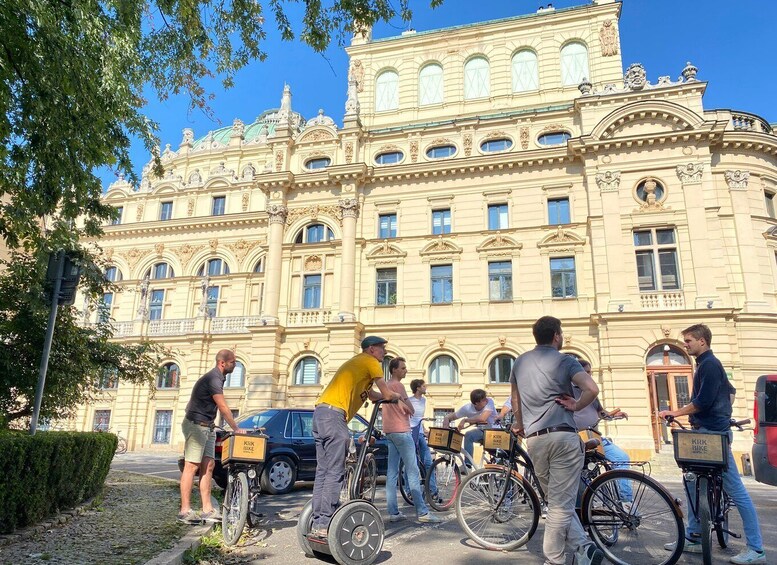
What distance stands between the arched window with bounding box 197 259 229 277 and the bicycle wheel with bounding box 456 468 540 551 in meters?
26.5

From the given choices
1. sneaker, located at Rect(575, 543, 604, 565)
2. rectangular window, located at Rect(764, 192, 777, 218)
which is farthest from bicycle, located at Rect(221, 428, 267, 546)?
rectangular window, located at Rect(764, 192, 777, 218)

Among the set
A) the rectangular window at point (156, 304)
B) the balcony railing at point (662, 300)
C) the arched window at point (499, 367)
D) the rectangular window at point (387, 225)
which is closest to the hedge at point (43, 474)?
the arched window at point (499, 367)

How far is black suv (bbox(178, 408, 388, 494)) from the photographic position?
10523 millimetres

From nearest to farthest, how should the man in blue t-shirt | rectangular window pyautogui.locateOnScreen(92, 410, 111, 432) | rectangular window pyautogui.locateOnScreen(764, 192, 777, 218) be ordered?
the man in blue t-shirt
rectangular window pyautogui.locateOnScreen(764, 192, 777, 218)
rectangular window pyautogui.locateOnScreen(92, 410, 111, 432)

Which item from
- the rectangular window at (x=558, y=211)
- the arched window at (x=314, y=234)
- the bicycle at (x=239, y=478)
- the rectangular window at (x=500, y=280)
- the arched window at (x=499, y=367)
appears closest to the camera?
the bicycle at (x=239, y=478)

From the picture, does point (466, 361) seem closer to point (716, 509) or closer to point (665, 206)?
point (665, 206)

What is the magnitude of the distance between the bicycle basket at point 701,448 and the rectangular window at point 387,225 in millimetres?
20972

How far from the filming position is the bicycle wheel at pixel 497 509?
5535 millimetres

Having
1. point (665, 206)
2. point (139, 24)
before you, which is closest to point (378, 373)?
point (139, 24)

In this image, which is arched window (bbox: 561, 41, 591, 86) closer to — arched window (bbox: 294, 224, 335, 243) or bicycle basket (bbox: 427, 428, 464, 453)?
arched window (bbox: 294, 224, 335, 243)

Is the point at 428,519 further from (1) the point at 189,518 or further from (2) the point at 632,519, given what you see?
(1) the point at 189,518

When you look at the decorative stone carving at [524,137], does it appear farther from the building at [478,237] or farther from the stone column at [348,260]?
the stone column at [348,260]

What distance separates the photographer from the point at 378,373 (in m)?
5.54

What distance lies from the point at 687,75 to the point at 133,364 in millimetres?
25125
